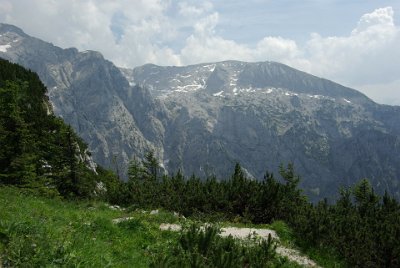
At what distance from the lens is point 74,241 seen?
1008cm

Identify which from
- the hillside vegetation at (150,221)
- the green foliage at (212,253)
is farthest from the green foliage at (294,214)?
the green foliage at (212,253)

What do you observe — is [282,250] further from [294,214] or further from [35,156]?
[35,156]

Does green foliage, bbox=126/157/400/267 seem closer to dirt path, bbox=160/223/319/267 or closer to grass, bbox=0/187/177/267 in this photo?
dirt path, bbox=160/223/319/267

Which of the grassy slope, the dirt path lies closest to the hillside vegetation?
the grassy slope

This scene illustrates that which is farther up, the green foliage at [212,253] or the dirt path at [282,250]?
the green foliage at [212,253]

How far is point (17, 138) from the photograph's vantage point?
105 ft

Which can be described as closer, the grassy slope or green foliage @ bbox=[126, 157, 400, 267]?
the grassy slope

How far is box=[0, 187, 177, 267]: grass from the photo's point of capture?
28.1ft

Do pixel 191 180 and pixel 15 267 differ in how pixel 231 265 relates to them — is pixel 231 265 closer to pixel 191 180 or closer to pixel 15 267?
pixel 15 267

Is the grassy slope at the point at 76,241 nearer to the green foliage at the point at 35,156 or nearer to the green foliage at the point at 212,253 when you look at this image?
the green foliage at the point at 212,253

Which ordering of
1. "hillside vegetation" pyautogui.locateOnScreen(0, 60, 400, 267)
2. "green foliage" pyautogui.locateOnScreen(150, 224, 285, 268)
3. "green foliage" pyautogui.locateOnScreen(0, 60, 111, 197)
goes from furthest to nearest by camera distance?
"green foliage" pyautogui.locateOnScreen(0, 60, 111, 197) < "green foliage" pyautogui.locateOnScreen(150, 224, 285, 268) < "hillside vegetation" pyautogui.locateOnScreen(0, 60, 400, 267)

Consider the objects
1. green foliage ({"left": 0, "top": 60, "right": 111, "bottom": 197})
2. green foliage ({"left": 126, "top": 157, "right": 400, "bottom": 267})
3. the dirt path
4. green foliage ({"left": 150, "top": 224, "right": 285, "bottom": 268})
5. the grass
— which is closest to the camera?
the grass

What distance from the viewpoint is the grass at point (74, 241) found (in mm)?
8562

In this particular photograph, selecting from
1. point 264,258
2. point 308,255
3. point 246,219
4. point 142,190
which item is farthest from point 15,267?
point 142,190
